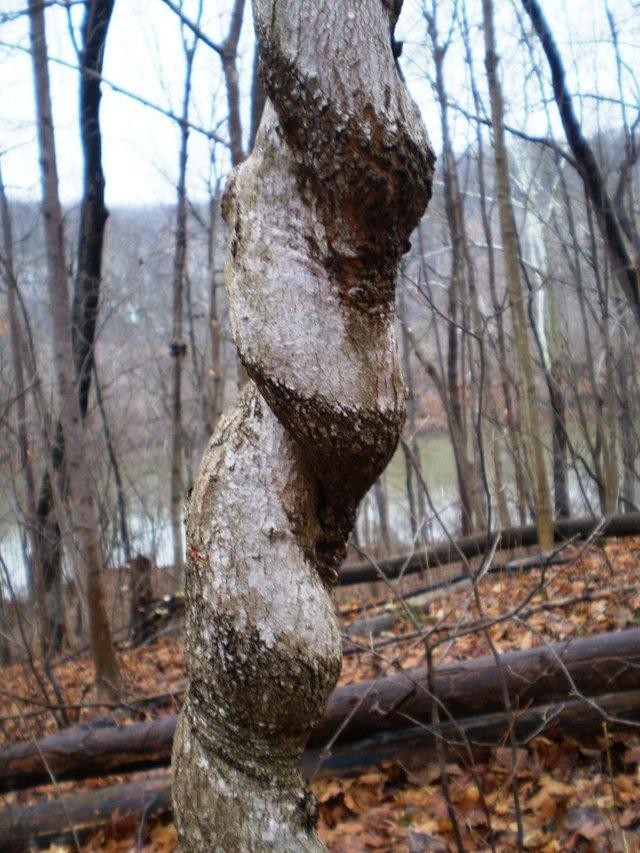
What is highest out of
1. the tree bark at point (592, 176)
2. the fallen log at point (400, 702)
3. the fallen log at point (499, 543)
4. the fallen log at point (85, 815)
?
the tree bark at point (592, 176)

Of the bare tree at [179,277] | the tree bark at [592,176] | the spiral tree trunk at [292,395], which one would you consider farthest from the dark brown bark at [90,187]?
the spiral tree trunk at [292,395]

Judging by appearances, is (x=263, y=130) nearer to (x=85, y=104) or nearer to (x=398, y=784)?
(x=398, y=784)

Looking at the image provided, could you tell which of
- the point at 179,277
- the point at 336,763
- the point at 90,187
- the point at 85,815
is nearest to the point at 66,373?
the point at 90,187

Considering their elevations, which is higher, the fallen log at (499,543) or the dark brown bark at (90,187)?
the dark brown bark at (90,187)

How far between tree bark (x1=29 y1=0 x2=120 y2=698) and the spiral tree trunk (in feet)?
14.1

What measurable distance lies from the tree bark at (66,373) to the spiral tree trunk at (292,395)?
4.31 metres

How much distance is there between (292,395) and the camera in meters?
1.45

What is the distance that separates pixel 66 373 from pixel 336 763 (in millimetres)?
3406

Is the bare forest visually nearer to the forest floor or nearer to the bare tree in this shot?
the forest floor

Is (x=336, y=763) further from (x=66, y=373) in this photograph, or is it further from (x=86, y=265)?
(x=86, y=265)

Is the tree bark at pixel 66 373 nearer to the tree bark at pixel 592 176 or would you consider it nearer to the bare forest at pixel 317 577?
the bare forest at pixel 317 577

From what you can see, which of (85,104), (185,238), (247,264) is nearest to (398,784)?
(247,264)

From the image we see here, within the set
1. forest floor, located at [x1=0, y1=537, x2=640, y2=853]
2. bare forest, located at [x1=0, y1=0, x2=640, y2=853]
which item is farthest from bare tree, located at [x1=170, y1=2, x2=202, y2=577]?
forest floor, located at [x1=0, y1=537, x2=640, y2=853]

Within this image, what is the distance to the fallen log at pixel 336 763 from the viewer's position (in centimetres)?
379
